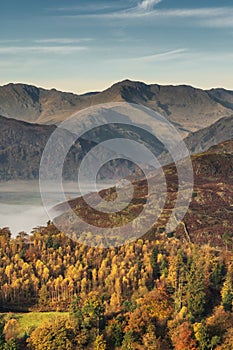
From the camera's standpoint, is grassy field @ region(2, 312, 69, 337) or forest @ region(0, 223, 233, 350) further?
grassy field @ region(2, 312, 69, 337)

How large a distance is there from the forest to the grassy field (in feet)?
4.47

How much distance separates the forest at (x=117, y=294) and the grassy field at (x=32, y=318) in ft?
4.47

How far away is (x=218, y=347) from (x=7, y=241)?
87.9 meters

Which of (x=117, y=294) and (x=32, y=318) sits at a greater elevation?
(x=117, y=294)

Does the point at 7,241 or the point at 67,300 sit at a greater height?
the point at 7,241

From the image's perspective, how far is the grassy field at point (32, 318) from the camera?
101250 millimetres

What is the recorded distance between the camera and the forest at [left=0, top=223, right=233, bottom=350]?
294 feet

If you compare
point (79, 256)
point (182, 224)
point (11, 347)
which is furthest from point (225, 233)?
point (11, 347)

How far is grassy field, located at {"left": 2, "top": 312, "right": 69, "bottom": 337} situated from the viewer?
101250mm

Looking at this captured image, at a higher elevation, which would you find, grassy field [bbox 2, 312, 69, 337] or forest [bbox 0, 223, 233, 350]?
forest [bbox 0, 223, 233, 350]

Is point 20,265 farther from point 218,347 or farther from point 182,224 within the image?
point 182,224

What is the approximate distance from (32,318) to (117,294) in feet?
63.1

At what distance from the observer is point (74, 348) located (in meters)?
89.4

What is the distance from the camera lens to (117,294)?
113 metres
